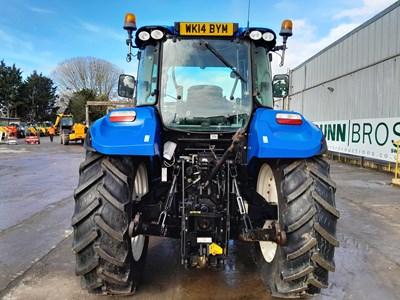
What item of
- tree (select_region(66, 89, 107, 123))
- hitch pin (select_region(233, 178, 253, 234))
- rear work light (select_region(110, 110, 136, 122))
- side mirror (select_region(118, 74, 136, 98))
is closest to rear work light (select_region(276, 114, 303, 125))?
hitch pin (select_region(233, 178, 253, 234))

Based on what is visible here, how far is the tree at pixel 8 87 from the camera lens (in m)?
52.1

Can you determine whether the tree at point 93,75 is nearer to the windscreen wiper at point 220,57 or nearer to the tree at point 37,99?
the tree at point 37,99

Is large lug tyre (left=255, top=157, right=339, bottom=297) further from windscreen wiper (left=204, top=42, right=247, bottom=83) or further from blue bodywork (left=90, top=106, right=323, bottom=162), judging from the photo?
windscreen wiper (left=204, top=42, right=247, bottom=83)

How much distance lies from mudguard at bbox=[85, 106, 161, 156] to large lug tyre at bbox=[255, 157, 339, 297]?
1.16 metres

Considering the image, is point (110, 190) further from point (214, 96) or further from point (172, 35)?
point (172, 35)

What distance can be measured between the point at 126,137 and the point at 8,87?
→ 57650 mm

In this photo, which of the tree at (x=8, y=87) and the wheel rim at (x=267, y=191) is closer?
the wheel rim at (x=267, y=191)

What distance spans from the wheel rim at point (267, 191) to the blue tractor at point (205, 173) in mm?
18

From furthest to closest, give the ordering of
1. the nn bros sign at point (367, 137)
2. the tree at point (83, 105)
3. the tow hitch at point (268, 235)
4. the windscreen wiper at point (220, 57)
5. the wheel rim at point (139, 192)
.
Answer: the tree at point (83, 105), the nn bros sign at point (367, 137), the windscreen wiper at point (220, 57), the wheel rim at point (139, 192), the tow hitch at point (268, 235)

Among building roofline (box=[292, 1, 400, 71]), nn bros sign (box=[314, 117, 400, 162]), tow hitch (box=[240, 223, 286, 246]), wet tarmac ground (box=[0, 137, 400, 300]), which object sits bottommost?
wet tarmac ground (box=[0, 137, 400, 300])

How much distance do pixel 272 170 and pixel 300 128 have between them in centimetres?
46

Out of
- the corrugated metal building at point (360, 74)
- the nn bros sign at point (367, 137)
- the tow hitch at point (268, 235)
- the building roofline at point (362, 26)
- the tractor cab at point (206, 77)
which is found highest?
the building roofline at point (362, 26)

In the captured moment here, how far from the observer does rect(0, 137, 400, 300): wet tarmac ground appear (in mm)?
3322

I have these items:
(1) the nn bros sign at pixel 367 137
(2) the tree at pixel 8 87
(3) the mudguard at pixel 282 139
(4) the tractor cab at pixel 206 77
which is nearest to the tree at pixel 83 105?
(2) the tree at pixel 8 87
